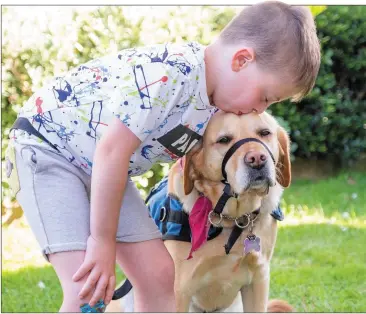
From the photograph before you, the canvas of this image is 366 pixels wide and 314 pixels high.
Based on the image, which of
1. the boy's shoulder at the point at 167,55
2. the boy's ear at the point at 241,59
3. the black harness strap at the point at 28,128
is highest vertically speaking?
the boy's shoulder at the point at 167,55

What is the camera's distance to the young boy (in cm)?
225

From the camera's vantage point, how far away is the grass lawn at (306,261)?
12.5 ft

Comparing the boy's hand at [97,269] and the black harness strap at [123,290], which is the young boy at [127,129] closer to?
the boy's hand at [97,269]

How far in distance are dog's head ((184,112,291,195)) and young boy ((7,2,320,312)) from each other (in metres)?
0.13

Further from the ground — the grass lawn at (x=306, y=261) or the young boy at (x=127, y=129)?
the young boy at (x=127, y=129)

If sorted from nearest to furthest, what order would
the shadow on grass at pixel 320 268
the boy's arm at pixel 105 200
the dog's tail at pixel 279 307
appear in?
the boy's arm at pixel 105 200, the dog's tail at pixel 279 307, the shadow on grass at pixel 320 268

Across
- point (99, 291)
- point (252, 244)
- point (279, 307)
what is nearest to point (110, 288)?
point (99, 291)

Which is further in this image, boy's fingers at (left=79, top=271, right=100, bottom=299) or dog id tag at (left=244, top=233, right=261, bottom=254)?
dog id tag at (left=244, top=233, right=261, bottom=254)

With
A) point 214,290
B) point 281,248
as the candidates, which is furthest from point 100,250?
point 281,248

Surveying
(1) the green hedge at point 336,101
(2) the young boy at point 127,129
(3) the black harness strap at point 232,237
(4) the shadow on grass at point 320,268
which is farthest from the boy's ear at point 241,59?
(1) the green hedge at point 336,101

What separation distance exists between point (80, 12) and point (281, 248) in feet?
7.92

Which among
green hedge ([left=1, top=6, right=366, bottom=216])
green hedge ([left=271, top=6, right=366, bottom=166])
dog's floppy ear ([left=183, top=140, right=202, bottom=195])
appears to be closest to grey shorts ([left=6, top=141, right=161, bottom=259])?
dog's floppy ear ([left=183, top=140, right=202, bottom=195])

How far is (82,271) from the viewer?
7.31 feet

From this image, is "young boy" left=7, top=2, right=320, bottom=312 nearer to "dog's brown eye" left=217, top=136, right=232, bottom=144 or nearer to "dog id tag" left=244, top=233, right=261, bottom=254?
"dog's brown eye" left=217, top=136, right=232, bottom=144
